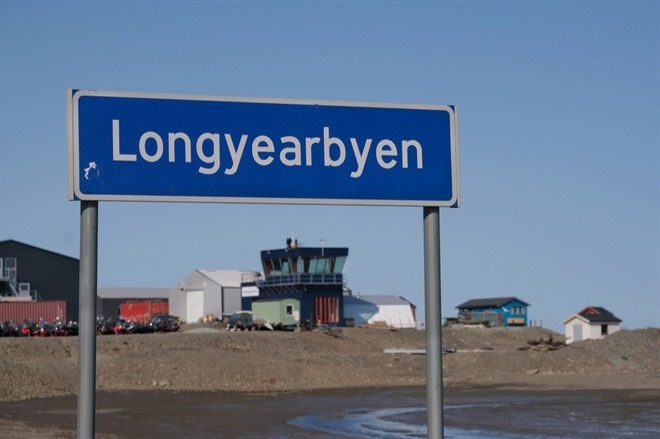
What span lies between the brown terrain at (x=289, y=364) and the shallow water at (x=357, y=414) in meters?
4.35

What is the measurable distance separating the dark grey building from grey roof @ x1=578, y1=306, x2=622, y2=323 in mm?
46742

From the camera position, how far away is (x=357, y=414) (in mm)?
36219

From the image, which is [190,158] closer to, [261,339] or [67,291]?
[261,339]

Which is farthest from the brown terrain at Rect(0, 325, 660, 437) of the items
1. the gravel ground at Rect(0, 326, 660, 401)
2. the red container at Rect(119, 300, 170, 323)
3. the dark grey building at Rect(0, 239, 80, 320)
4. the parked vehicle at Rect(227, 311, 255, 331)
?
the red container at Rect(119, 300, 170, 323)

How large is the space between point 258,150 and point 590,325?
93.5 meters

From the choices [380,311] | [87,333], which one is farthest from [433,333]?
[380,311]

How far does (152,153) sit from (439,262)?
144 centimetres

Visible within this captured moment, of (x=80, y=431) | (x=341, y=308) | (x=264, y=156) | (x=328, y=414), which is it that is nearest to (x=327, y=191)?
(x=264, y=156)

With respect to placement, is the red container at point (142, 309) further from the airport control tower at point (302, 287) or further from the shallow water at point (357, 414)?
the shallow water at point (357, 414)

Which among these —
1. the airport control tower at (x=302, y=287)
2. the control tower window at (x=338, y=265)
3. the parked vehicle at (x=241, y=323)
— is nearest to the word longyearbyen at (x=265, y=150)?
the parked vehicle at (x=241, y=323)

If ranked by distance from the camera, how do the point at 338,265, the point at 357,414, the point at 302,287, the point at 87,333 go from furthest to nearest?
the point at 338,265 → the point at 302,287 → the point at 357,414 → the point at 87,333

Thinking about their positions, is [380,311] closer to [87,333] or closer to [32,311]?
[32,311]

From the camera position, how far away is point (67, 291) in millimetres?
A: 95375

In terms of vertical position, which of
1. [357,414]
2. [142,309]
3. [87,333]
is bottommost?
[357,414]
